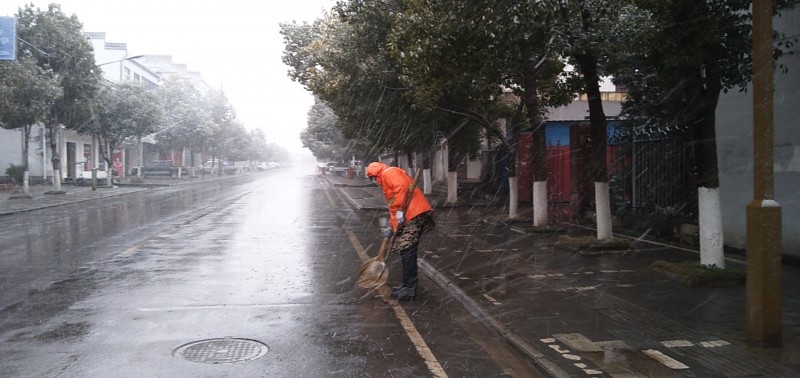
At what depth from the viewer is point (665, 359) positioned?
4914mm

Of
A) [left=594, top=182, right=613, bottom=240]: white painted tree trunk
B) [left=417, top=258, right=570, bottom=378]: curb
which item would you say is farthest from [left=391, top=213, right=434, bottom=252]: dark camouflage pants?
[left=594, top=182, right=613, bottom=240]: white painted tree trunk

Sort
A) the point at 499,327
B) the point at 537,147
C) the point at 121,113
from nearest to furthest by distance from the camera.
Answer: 1. the point at 499,327
2. the point at 537,147
3. the point at 121,113

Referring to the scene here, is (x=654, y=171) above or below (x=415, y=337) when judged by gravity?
above

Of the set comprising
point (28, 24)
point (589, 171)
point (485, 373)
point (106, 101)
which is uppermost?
point (28, 24)

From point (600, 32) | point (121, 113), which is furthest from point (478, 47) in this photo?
point (121, 113)

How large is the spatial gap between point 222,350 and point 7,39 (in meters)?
15.5

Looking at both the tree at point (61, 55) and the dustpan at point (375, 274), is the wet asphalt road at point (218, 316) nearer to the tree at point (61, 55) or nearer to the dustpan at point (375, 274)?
the dustpan at point (375, 274)

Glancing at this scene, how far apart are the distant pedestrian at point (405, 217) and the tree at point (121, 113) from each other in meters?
28.1

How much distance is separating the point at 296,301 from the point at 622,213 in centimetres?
817

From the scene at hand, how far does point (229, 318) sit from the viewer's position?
21.1 ft

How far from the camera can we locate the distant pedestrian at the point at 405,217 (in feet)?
23.4

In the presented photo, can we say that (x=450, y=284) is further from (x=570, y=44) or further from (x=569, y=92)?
(x=569, y=92)

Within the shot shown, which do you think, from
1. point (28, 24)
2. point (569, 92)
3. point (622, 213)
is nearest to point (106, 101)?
point (28, 24)

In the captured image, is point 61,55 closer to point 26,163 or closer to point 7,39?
point 26,163
